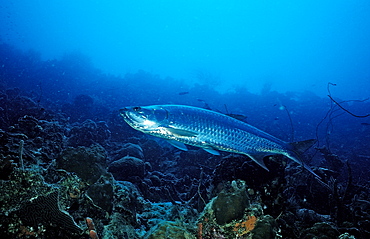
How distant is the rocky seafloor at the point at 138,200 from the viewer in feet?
6.24

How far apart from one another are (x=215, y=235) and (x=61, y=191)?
6.37 feet

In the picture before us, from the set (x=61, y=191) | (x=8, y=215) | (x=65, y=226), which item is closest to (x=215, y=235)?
(x=65, y=226)

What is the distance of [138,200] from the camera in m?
3.57

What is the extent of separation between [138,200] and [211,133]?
1887 millimetres

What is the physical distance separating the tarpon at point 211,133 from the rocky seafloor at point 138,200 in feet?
1.24

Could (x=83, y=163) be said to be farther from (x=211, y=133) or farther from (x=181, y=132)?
(x=211, y=133)

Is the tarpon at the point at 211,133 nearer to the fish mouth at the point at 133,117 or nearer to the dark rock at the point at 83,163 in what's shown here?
the fish mouth at the point at 133,117

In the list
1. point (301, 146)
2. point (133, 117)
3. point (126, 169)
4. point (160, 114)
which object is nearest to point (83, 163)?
point (133, 117)

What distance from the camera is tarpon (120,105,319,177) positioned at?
125 inches

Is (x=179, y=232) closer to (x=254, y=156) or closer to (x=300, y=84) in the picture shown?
→ (x=254, y=156)

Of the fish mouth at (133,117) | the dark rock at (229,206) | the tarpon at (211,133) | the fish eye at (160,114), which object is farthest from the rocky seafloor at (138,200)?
the fish eye at (160,114)

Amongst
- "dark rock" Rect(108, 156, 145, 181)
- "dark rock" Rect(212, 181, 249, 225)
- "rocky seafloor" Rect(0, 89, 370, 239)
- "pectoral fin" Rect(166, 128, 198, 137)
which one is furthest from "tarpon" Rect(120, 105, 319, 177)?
"dark rock" Rect(108, 156, 145, 181)

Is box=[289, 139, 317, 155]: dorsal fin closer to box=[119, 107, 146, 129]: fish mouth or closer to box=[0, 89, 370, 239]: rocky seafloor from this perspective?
box=[0, 89, 370, 239]: rocky seafloor

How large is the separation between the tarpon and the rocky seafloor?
38 centimetres
